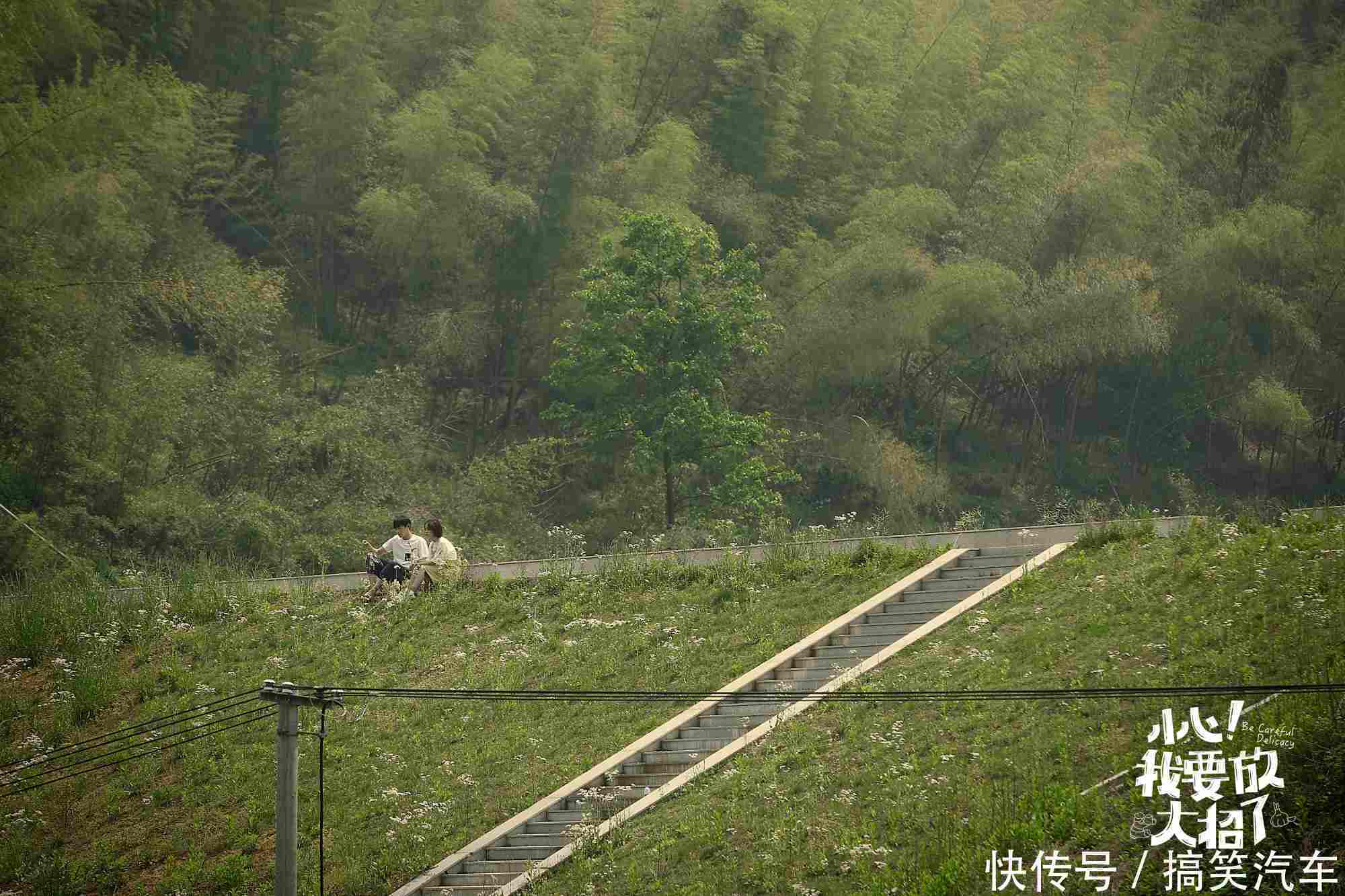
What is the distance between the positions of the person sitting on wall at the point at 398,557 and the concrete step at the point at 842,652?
5.71 m

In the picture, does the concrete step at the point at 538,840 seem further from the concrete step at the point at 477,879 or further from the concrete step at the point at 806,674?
the concrete step at the point at 806,674

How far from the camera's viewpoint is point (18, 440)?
26562mm

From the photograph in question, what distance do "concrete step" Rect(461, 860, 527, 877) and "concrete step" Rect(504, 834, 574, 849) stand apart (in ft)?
0.80

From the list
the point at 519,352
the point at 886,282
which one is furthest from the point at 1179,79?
the point at 519,352

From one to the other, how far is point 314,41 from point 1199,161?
65.5 ft

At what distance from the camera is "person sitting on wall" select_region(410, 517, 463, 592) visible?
2036 centimetres

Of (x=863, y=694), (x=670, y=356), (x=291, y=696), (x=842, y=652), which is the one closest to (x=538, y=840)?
(x=863, y=694)

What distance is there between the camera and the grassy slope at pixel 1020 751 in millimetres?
11812

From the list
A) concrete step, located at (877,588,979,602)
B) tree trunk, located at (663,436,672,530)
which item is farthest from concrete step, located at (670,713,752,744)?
tree trunk, located at (663,436,672,530)

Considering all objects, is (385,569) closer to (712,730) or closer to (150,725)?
(150,725)

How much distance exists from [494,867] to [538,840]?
0.46 meters

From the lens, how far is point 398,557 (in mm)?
20594

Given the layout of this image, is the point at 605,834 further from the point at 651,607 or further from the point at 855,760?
the point at 651,607

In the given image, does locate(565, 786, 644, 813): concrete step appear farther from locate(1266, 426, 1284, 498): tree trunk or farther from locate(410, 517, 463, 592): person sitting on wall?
locate(1266, 426, 1284, 498): tree trunk
